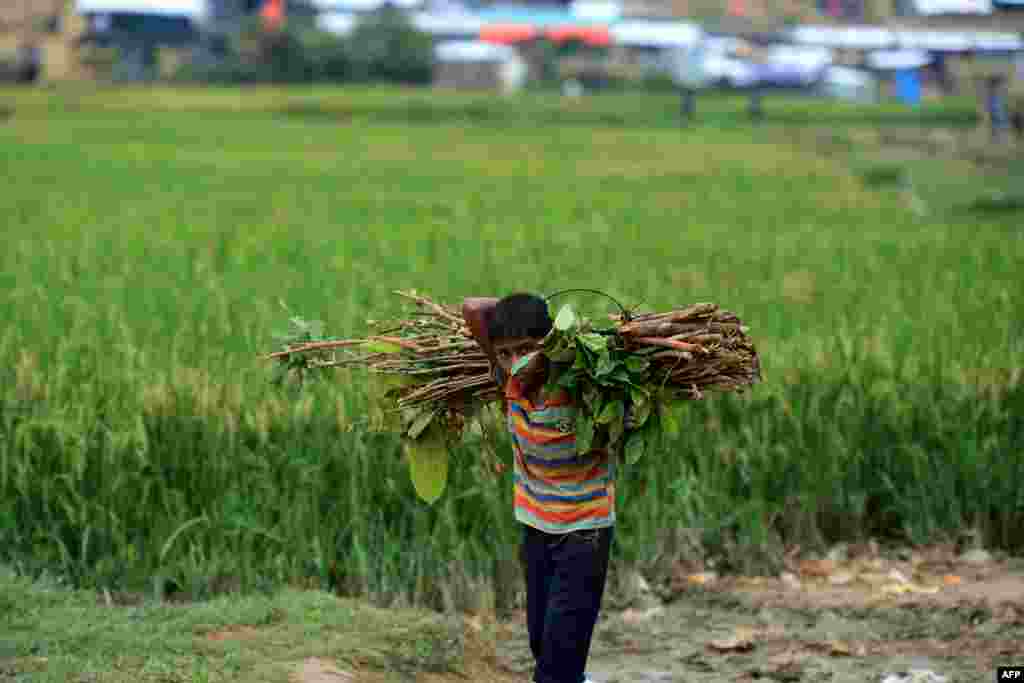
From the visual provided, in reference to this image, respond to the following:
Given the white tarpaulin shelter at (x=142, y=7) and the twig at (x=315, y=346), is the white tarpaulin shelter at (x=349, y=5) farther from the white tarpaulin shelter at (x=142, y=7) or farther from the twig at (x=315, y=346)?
the twig at (x=315, y=346)

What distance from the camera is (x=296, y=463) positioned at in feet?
18.4

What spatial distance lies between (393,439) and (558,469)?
1910mm

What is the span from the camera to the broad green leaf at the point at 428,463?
14.3 feet

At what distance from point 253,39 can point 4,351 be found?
57.4 meters

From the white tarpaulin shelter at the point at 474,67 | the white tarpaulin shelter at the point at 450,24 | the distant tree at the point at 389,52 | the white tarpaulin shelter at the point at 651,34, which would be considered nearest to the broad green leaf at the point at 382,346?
the distant tree at the point at 389,52

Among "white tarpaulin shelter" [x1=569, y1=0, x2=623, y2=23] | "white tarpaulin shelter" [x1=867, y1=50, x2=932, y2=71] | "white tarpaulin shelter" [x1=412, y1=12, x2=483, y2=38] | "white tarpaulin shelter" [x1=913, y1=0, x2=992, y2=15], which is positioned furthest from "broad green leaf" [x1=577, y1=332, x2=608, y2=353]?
"white tarpaulin shelter" [x1=569, y1=0, x2=623, y2=23]

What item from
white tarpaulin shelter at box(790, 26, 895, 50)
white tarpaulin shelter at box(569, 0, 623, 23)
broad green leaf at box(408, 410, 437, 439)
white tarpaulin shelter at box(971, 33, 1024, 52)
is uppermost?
white tarpaulin shelter at box(569, 0, 623, 23)

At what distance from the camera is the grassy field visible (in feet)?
18.4

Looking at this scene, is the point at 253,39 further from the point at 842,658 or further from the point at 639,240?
the point at 842,658

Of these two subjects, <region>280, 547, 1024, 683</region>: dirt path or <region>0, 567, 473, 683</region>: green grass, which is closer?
<region>0, 567, 473, 683</region>: green grass

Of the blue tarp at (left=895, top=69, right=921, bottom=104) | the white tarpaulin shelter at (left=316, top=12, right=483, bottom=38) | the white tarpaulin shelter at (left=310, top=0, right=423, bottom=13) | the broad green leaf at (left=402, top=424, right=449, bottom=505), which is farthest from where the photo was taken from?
→ the white tarpaulin shelter at (left=310, top=0, right=423, bottom=13)

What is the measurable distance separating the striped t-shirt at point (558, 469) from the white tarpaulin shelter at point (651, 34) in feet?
258

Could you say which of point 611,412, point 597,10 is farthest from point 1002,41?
point 597,10

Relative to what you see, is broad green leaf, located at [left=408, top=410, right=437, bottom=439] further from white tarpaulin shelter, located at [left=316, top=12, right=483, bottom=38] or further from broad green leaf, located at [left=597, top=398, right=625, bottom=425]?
white tarpaulin shelter, located at [left=316, top=12, right=483, bottom=38]
